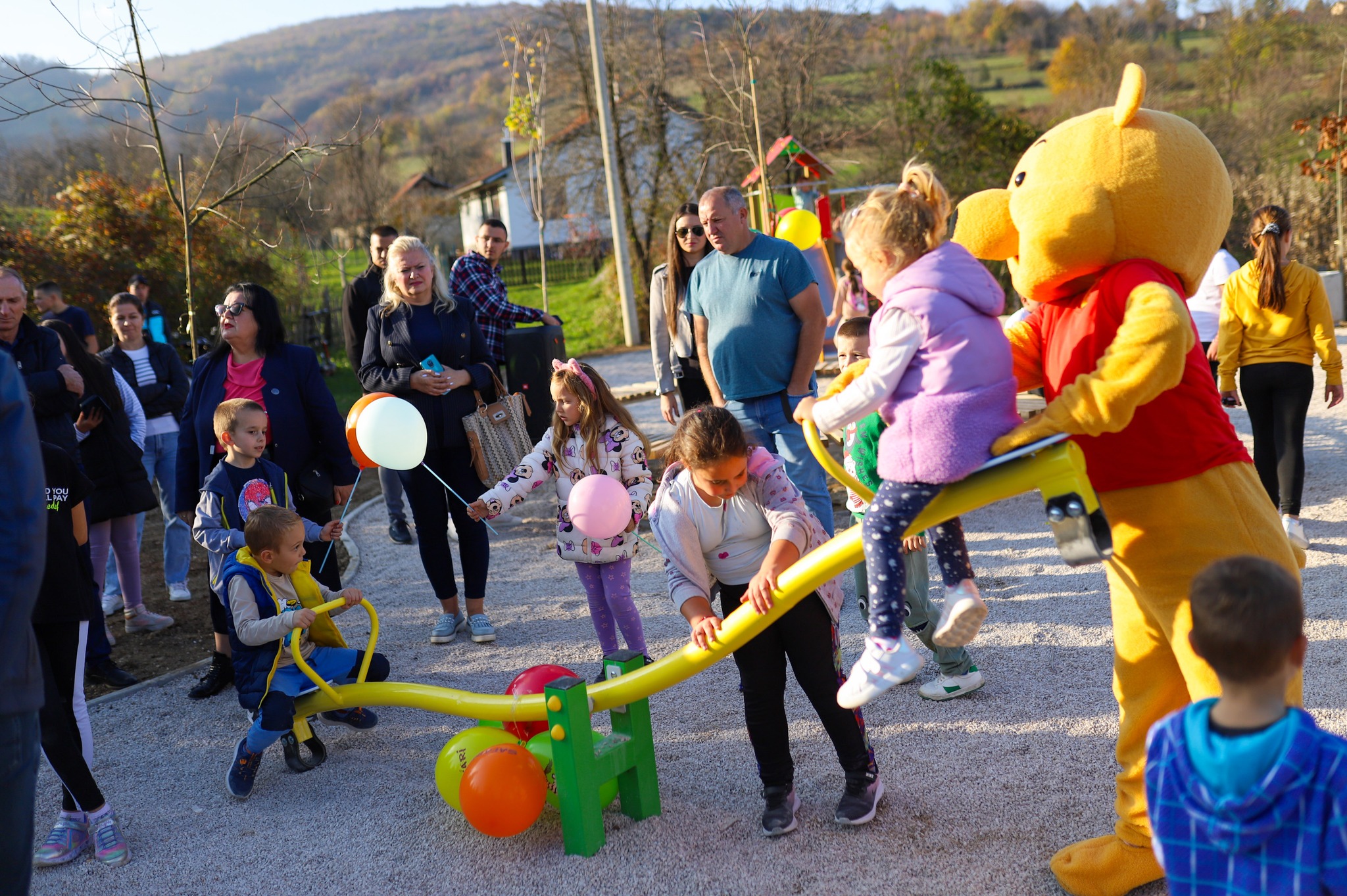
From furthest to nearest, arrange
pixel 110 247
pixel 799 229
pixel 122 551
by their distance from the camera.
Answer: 1. pixel 110 247
2. pixel 799 229
3. pixel 122 551

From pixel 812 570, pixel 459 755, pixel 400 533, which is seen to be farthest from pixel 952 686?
pixel 400 533

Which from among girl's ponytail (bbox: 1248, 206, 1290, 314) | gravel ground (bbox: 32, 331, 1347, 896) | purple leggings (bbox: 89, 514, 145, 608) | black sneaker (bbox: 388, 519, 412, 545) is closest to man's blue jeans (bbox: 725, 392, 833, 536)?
gravel ground (bbox: 32, 331, 1347, 896)

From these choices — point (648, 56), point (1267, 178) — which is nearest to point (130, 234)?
point (648, 56)

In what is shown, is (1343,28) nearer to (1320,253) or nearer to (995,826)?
(1320,253)

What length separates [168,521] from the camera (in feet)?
21.1

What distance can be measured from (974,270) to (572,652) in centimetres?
332

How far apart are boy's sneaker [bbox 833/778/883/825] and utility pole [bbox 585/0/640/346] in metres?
15.8

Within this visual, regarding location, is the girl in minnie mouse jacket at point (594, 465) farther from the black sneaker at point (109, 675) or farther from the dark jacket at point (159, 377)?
the dark jacket at point (159, 377)

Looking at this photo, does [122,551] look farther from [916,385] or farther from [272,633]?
[916,385]

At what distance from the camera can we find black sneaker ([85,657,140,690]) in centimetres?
510

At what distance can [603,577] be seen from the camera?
14.5ft

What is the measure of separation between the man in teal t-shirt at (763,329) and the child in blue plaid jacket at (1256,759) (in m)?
3.21

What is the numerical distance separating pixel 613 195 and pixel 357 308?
12.7 meters

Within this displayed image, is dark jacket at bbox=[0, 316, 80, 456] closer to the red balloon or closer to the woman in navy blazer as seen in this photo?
the woman in navy blazer
